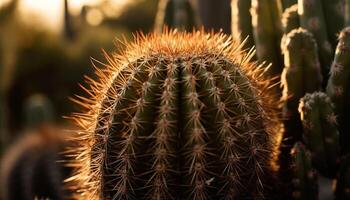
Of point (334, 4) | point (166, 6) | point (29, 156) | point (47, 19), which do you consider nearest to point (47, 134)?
point (29, 156)

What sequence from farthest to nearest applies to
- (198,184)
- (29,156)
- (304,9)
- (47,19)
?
(47,19)
(29,156)
(304,9)
(198,184)

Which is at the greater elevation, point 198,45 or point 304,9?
point 304,9

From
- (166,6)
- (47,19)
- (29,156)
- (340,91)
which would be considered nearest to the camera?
(340,91)

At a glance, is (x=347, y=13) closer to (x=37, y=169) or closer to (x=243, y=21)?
(x=243, y=21)

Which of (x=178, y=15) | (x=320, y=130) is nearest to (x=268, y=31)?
(x=320, y=130)

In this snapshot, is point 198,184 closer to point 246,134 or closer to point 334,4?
point 246,134

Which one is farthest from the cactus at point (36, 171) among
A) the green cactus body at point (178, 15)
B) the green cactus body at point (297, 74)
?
the green cactus body at point (297, 74)

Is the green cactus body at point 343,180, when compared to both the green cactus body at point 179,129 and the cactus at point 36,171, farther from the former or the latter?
the cactus at point 36,171
